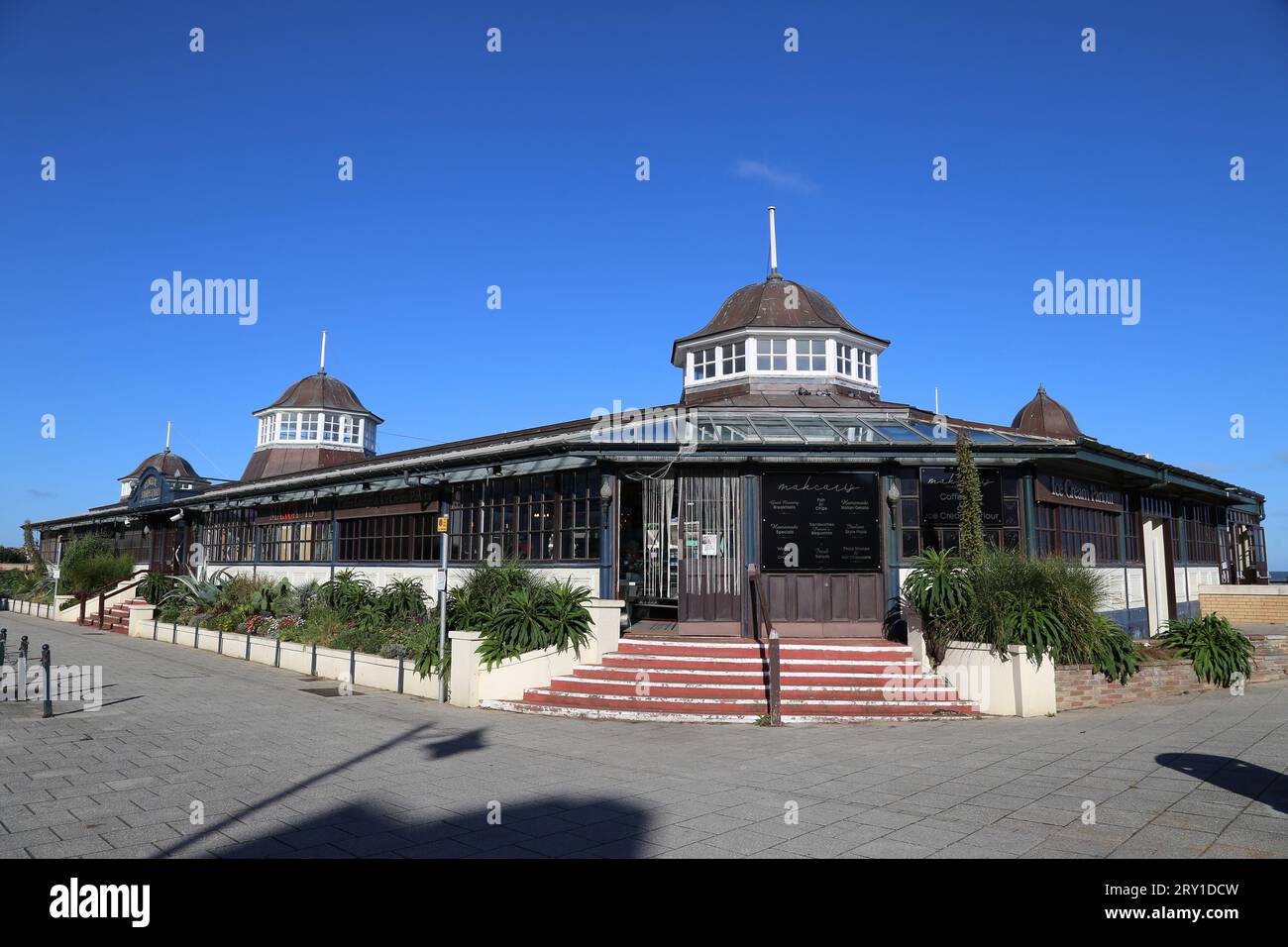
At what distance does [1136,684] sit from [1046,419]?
17.3 meters

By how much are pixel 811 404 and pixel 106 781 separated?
46.9ft

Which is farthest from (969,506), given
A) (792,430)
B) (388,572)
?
(388,572)

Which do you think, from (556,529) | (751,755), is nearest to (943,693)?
(751,755)

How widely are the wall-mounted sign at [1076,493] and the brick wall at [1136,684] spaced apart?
11.7 ft

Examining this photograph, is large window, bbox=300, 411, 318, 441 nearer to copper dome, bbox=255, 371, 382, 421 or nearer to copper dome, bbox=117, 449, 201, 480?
copper dome, bbox=255, 371, 382, 421

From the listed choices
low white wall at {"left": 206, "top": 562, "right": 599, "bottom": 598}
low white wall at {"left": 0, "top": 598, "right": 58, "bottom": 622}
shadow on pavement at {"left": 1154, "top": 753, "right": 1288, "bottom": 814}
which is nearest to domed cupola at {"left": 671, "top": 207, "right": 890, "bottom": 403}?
low white wall at {"left": 206, "top": 562, "right": 599, "bottom": 598}

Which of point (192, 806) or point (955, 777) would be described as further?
point (955, 777)

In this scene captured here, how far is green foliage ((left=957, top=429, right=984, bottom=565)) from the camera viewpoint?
1275cm

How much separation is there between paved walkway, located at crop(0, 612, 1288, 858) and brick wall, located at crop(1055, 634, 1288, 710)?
297 mm

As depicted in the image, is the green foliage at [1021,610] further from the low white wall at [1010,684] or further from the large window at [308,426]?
the large window at [308,426]

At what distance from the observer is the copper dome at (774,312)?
1977cm

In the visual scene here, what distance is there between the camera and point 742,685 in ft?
38.4
